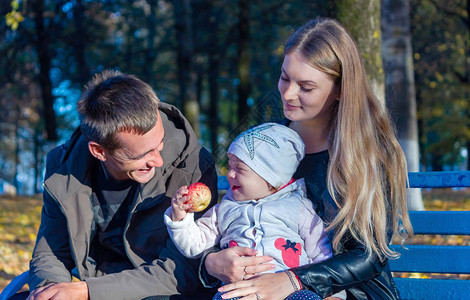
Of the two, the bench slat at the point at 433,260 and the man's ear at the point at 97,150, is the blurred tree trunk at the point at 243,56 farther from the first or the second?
the man's ear at the point at 97,150

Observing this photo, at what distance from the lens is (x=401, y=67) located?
7.29 metres

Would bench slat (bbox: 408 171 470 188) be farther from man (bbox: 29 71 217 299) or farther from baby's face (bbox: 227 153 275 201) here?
man (bbox: 29 71 217 299)

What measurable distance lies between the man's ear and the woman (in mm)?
773

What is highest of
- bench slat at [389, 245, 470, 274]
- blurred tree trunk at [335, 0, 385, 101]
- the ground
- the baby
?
blurred tree trunk at [335, 0, 385, 101]

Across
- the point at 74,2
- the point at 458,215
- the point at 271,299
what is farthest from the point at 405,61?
the point at 74,2

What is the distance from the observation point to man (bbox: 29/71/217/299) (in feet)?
9.71

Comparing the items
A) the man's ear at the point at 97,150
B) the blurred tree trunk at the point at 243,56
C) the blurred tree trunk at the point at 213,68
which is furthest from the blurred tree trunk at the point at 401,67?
the blurred tree trunk at the point at 213,68

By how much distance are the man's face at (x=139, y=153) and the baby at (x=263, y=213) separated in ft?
0.96

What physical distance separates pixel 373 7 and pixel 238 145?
10.7ft

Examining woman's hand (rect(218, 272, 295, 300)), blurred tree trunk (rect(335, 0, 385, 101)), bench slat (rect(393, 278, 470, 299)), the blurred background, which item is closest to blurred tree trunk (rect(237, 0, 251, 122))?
the blurred background

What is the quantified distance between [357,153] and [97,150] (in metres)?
1.31

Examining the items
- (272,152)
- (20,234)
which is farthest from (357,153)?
(20,234)

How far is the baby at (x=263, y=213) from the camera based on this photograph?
277cm

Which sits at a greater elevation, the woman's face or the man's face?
the woman's face
